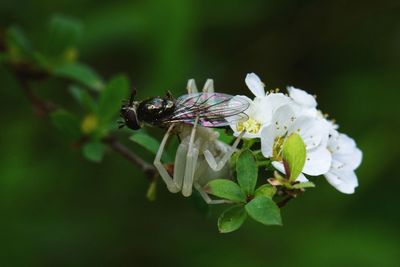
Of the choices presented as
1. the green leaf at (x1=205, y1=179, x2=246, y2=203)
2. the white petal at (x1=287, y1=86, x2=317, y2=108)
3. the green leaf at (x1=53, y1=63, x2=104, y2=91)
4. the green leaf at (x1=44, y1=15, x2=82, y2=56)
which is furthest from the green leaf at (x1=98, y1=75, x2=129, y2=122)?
the green leaf at (x1=205, y1=179, x2=246, y2=203)

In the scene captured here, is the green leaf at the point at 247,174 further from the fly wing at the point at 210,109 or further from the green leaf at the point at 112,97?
the green leaf at the point at 112,97

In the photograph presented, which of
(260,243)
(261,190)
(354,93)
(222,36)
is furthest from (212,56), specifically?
(261,190)

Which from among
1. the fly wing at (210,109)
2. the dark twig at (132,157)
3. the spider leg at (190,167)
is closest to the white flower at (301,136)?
the fly wing at (210,109)

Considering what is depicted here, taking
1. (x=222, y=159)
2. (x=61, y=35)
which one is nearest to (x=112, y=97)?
(x=61, y=35)

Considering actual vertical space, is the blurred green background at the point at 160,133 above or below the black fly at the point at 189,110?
above

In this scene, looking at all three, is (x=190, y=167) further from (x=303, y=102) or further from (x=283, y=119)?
(x=303, y=102)

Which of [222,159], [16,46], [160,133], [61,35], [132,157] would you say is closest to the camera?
[222,159]

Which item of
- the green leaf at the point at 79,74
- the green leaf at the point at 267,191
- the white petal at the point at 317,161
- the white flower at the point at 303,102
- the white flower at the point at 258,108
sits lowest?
the green leaf at the point at 267,191
